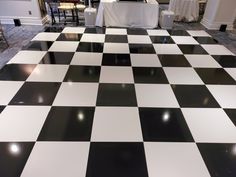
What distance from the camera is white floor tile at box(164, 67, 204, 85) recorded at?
2586mm

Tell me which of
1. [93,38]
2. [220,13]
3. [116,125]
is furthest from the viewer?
[220,13]

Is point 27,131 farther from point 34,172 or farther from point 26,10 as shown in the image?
point 26,10

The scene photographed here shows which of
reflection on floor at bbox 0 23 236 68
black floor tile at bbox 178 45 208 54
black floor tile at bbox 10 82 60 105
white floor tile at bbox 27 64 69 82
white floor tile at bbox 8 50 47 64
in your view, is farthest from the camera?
black floor tile at bbox 178 45 208 54

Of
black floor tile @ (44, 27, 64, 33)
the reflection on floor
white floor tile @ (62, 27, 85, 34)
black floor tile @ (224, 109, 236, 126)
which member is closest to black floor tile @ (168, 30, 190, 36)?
the reflection on floor

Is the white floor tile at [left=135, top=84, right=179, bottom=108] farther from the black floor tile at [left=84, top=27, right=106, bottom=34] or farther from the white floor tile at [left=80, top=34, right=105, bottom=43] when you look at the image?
the black floor tile at [left=84, top=27, right=106, bottom=34]

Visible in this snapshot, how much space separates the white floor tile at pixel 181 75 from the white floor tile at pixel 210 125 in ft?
1.87

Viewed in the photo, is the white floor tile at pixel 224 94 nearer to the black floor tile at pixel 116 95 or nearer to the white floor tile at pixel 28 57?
the black floor tile at pixel 116 95

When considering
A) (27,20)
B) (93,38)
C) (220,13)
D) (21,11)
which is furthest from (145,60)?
(21,11)

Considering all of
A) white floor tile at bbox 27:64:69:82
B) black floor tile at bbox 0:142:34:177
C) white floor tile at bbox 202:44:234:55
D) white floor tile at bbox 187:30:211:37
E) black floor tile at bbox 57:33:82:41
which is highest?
white floor tile at bbox 187:30:211:37

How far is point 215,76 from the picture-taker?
2.74 m

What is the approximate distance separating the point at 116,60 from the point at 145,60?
0.45m

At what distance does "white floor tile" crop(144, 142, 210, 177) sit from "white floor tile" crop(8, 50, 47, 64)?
2.19 meters

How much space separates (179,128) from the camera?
6.12 feet

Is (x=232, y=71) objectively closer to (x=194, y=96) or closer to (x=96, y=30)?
(x=194, y=96)
